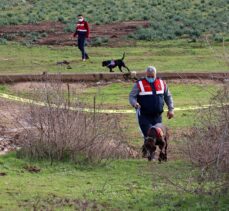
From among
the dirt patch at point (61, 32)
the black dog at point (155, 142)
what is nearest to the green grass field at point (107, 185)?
the black dog at point (155, 142)

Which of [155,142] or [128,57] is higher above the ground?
[155,142]

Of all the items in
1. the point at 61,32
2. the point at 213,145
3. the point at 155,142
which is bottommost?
the point at 61,32

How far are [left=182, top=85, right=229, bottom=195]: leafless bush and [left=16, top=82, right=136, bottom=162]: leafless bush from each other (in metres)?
1.34

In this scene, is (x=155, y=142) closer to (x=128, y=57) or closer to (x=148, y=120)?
(x=148, y=120)

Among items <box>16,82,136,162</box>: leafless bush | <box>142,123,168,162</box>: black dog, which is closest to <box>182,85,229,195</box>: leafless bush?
<box>142,123,168,162</box>: black dog

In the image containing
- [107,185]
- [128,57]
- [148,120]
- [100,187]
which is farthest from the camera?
[128,57]

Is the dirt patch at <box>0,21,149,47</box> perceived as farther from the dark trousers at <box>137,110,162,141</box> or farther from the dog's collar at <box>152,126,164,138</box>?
the dog's collar at <box>152,126,164,138</box>

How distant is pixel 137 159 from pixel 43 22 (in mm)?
35719

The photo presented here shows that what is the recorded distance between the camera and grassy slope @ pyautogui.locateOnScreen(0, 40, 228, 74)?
28562mm

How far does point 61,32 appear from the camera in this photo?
144ft

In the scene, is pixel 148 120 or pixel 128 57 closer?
pixel 148 120

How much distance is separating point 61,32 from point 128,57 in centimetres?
1175

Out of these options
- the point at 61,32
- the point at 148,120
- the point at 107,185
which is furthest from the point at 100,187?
the point at 61,32

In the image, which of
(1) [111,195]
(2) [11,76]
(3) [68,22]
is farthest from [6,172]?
(3) [68,22]
